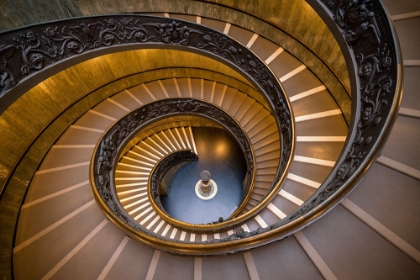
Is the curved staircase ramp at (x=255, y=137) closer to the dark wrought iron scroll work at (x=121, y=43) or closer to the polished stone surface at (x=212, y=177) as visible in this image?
the dark wrought iron scroll work at (x=121, y=43)

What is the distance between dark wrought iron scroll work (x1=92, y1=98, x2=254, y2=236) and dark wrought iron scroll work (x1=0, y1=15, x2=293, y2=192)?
2.02 metres

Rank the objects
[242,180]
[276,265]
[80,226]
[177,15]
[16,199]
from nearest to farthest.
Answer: [276,265]
[80,226]
[16,199]
[177,15]
[242,180]

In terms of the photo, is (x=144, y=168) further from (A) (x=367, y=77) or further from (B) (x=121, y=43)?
(A) (x=367, y=77)

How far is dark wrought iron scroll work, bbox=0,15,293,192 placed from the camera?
3.84 meters

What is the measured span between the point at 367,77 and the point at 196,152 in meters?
7.17

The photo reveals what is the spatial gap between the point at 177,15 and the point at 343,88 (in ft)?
17.0

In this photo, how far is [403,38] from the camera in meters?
2.76

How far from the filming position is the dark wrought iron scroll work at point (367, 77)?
2238mm

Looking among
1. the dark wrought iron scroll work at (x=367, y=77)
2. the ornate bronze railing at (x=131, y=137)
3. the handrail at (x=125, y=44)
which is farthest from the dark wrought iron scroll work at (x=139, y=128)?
the dark wrought iron scroll work at (x=367, y=77)

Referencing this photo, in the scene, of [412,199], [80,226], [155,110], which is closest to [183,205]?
[155,110]

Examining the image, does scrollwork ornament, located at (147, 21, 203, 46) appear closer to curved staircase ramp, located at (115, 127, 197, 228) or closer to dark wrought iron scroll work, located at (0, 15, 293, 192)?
dark wrought iron scroll work, located at (0, 15, 293, 192)

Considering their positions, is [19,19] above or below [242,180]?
above

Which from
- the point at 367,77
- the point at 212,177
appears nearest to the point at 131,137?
the point at 212,177

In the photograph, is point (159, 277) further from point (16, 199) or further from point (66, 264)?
point (16, 199)
